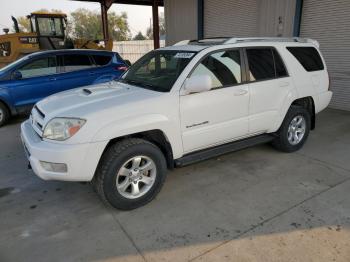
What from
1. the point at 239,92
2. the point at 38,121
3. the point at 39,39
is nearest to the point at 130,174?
the point at 38,121

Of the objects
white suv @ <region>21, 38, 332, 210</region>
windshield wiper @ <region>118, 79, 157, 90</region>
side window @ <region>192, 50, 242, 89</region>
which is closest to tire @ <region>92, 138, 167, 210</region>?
white suv @ <region>21, 38, 332, 210</region>

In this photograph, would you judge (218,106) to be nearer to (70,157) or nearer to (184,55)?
(184,55)

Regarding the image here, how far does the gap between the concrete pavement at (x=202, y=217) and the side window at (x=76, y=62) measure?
3511mm

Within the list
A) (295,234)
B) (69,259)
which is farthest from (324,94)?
(69,259)

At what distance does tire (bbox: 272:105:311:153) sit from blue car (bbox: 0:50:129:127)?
4.75m

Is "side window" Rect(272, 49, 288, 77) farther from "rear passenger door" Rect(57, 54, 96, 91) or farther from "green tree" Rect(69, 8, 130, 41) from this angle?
"green tree" Rect(69, 8, 130, 41)

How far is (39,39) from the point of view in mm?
11734

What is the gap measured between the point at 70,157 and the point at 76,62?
205 inches

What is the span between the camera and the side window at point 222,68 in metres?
3.62

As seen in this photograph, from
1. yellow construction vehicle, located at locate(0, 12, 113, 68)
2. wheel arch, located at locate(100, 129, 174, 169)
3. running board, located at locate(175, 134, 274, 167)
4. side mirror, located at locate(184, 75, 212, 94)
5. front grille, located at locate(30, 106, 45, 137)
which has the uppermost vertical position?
yellow construction vehicle, located at locate(0, 12, 113, 68)

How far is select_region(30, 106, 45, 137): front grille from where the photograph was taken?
3.16 meters

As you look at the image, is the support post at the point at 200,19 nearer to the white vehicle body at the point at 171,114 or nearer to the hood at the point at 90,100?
the white vehicle body at the point at 171,114

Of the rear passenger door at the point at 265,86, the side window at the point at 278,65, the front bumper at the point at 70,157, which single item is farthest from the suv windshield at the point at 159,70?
the side window at the point at 278,65

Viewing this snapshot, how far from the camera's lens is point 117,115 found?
2.97 metres
